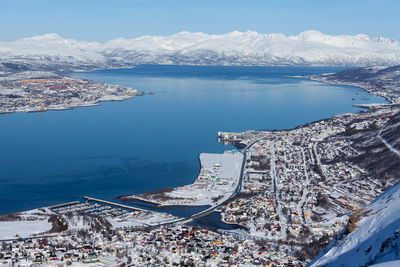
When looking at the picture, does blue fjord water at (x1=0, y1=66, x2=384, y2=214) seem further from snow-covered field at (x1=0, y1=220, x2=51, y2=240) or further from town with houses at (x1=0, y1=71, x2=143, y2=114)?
town with houses at (x1=0, y1=71, x2=143, y2=114)

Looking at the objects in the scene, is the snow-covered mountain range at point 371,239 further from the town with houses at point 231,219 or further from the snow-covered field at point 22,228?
the snow-covered field at point 22,228

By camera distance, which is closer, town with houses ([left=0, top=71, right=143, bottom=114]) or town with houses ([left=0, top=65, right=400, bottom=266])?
town with houses ([left=0, top=65, right=400, bottom=266])

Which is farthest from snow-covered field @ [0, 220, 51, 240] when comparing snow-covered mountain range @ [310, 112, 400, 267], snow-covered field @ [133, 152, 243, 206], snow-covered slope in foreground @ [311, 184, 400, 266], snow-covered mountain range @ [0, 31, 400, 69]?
snow-covered mountain range @ [0, 31, 400, 69]

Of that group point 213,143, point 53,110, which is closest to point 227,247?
point 213,143

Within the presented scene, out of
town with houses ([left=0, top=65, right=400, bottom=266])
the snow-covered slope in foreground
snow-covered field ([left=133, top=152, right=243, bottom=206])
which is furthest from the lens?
snow-covered field ([left=133, top=152, right=243, bottom=206])

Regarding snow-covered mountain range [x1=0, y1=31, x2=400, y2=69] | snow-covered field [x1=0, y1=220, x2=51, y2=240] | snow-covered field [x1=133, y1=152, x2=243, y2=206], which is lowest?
snow-covered field [x1=0, y1=220, x2=51, y2=240]

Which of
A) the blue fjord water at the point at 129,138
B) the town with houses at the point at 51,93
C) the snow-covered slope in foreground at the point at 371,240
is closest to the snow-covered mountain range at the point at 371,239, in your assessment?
the snow-covered slope in foreground at the point at 371,240

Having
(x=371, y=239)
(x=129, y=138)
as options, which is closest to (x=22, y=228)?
(x=371, y=239)
